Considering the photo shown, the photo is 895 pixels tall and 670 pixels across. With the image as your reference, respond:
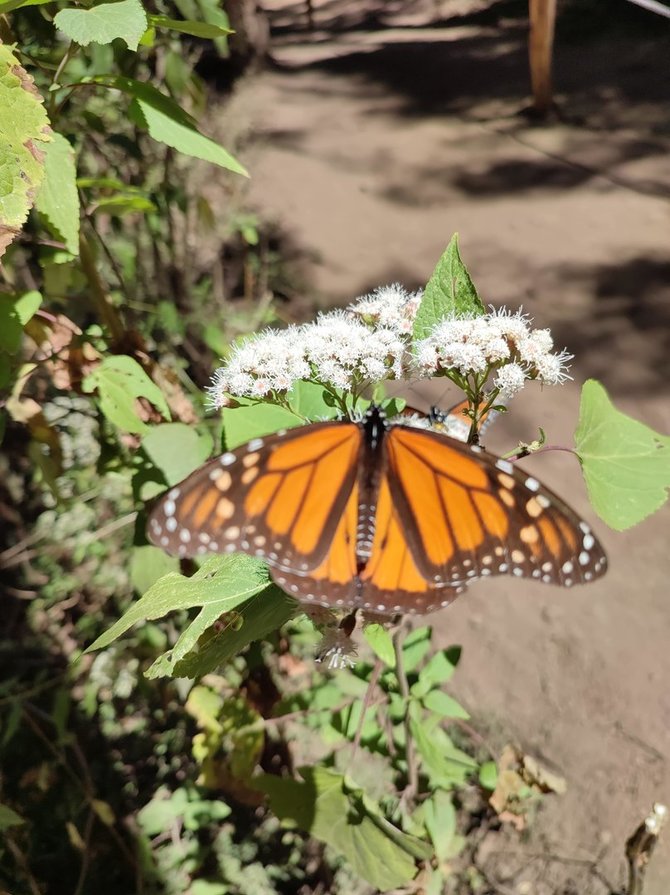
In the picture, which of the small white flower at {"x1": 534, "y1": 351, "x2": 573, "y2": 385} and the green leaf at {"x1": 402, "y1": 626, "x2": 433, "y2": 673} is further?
the green leaf at {"x1": 402, "y1": 626, "x2": 433, "y2": 673}

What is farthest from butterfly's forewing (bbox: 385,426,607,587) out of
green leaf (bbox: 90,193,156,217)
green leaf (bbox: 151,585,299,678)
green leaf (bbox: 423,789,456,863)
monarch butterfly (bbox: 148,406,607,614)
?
green leaf (bbox: 423,789,456,863)

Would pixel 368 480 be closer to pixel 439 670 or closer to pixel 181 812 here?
pixel 439 670

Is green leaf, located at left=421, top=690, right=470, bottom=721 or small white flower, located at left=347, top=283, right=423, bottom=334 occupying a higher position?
small white flower, located at left=347, top=283, right=423, bottom=334

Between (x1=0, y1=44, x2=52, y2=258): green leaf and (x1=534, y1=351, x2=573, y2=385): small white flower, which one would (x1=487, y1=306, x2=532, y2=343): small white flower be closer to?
(x1=534, y1=351, x2=573, y2=385): small white flower

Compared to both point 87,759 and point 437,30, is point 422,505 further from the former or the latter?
point 437,30

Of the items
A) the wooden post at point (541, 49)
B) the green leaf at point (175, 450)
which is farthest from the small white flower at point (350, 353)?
the wooden post at point (541, 49)

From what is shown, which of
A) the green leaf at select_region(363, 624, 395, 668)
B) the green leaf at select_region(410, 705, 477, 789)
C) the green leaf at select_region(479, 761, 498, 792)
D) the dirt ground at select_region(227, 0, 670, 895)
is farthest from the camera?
the dirt ground at select_region(227, 0, 670, 895)

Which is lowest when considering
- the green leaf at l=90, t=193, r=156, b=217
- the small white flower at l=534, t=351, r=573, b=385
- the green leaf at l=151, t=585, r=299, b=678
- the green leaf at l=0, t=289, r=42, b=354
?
the green leaf at l=151, t=585, r=299, b=678
